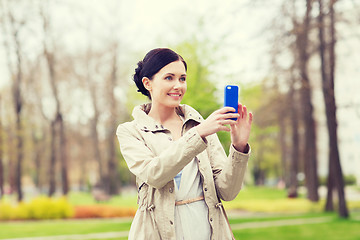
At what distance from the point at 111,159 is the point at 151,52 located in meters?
29.8

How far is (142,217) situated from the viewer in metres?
2.30

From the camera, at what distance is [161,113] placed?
8.21 ft

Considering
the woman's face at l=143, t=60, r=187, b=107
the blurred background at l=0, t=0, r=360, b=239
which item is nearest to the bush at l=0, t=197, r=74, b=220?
the blurred background at l=0, t=0, r=360, b=239

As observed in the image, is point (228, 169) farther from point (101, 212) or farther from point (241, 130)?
point (101, 212)

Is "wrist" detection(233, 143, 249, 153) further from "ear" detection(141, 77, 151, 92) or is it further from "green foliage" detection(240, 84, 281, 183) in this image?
"green foliage" detection(240, 84, 281, 183)

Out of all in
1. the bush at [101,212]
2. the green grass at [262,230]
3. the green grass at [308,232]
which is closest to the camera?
the green grass at [308,232]

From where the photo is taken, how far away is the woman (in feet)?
7.14

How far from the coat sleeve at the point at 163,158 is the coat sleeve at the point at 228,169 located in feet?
0.92

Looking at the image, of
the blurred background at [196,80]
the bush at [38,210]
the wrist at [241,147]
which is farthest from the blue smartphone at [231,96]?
the bush at [38,210]

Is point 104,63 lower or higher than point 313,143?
higher

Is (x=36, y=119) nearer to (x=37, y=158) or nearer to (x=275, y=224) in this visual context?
(x=37, y=158)

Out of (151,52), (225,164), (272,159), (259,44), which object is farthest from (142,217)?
(272,159)

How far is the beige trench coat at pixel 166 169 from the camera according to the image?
6.95ft

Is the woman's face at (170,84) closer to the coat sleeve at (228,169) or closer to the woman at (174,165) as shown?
the woman at (174,165)
